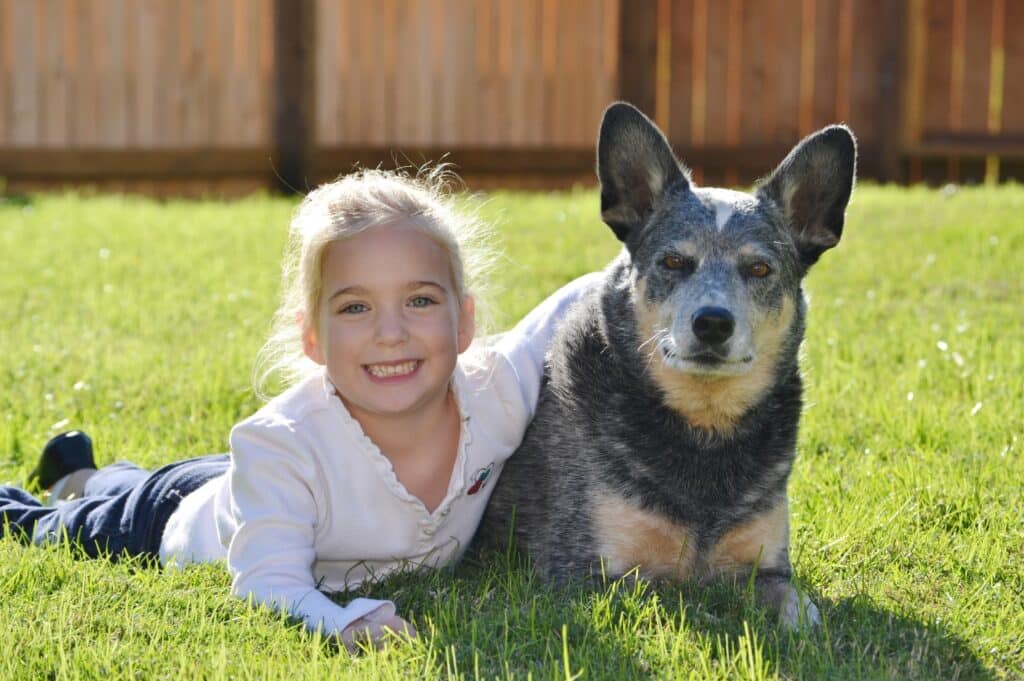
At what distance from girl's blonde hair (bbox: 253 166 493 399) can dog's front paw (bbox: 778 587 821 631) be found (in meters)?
1.29

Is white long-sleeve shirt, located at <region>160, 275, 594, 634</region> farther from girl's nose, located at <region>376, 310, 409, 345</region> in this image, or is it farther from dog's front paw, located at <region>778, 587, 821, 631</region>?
dog's front paw, located at <region>778, 587, 821, 631</region>

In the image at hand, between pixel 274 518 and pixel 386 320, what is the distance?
2.05 ft

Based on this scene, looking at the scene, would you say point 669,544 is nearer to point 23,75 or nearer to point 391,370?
point 391,370

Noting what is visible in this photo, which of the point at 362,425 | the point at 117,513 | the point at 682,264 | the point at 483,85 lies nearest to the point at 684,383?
the point at 682,264

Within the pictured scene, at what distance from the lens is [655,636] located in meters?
3.46

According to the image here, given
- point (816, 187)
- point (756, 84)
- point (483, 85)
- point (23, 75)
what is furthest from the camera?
point (756, 84)

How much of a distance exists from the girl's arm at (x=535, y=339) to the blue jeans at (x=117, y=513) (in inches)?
40.3

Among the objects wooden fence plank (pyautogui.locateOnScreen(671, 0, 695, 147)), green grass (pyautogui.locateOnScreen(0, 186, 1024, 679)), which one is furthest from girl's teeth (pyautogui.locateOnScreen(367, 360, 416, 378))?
wooden fence plank (pyautogui.locateOnScreen(671, 0, 695, 147))

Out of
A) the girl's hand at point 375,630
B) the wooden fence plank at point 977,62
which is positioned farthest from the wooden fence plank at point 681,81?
the girl's hand at point 375,630

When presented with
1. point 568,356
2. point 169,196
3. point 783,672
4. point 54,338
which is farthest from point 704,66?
point 783,672

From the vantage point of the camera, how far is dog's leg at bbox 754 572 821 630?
3.56m

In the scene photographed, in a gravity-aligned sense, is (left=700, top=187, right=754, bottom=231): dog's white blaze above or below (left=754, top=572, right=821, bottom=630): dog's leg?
above

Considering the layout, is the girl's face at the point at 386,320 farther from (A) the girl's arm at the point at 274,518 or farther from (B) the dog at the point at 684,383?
(B) the dog at the point at 684,383

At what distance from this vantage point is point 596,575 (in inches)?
153
